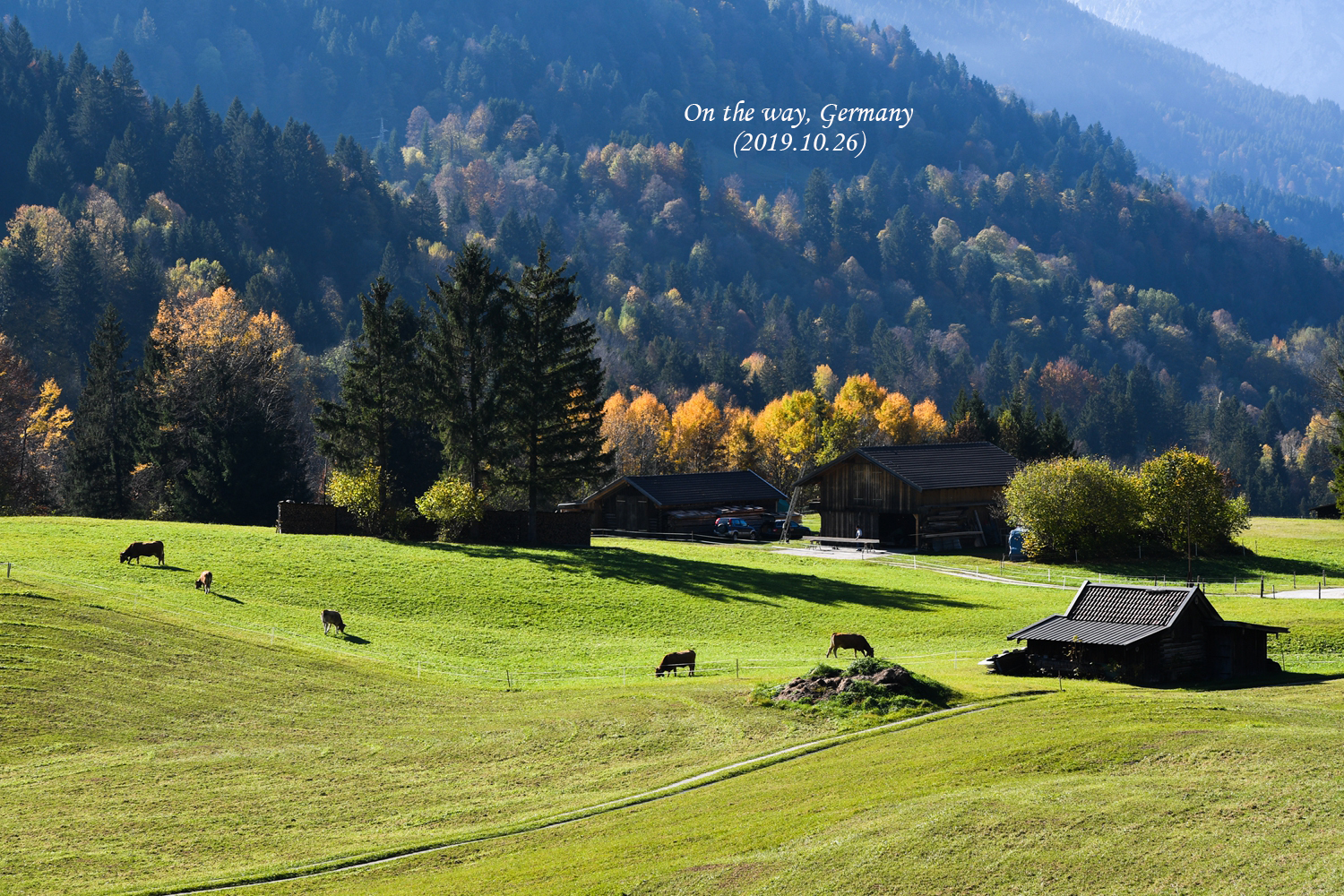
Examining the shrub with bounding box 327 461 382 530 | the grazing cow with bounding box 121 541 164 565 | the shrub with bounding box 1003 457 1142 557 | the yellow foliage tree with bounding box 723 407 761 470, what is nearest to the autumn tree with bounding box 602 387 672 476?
the yellow foliage tree with bounding box 723 407 761 470

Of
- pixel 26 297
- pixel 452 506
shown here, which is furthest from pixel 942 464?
pixel 26 297

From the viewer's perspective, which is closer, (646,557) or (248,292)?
(646,557)

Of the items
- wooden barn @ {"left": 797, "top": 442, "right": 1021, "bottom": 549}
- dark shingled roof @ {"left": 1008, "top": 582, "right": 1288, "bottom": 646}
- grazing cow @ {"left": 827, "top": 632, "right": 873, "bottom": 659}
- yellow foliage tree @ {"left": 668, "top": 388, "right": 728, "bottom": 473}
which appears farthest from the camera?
yellow foliage tree @ {"left": 668, "top": 388, "right": 728, "bottom": 473}

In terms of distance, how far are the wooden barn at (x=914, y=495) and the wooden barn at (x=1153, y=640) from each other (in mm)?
40885

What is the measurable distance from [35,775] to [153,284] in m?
147

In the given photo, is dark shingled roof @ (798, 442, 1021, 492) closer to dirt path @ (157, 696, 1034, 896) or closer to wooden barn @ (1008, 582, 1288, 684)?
wooden barn @ (1008, 582, 1288, 684)

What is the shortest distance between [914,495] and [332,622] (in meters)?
48.6

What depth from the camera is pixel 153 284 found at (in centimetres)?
15650

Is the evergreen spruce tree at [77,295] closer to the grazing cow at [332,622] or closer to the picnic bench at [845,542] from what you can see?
the picnic bench at [845,542]

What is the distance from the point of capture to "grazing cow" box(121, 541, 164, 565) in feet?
160

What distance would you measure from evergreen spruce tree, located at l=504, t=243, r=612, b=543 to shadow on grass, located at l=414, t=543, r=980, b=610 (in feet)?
17.4

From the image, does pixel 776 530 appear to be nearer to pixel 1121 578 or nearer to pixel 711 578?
pixel 711 578

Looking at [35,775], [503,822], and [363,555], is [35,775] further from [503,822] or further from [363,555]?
[363,555]

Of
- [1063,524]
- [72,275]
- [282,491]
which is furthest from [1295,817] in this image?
[72,275]
